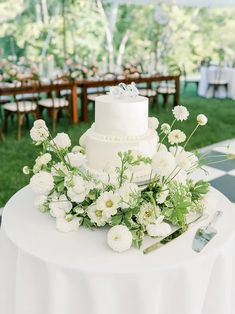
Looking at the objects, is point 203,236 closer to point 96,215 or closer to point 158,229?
point 158,229

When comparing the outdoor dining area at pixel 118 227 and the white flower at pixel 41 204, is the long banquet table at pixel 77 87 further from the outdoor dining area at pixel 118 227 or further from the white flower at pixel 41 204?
the white flower at pixel 41 204

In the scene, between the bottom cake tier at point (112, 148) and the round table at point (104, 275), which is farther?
the bottom cake tier at point (112, 148)

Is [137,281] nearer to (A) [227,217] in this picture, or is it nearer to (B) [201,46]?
(A) [227,217]

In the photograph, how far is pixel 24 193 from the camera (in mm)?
1694

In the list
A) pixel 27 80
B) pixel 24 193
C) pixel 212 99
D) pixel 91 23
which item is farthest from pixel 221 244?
pixel 91 23

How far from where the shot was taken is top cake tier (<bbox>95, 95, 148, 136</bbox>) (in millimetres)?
1390

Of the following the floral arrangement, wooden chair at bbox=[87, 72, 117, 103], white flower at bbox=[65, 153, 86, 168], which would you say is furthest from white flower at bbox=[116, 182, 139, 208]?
wooden chair at bbox=[87, 72, 117, 103]

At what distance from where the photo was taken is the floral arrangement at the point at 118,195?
1.23 meters

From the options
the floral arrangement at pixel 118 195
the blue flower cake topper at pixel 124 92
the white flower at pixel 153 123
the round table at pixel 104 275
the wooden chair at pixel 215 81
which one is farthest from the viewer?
the wooden chair at pixel 215 81

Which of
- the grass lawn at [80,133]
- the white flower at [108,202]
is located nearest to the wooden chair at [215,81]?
the grass lawn at [80,133]

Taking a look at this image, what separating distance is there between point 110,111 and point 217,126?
4.58m

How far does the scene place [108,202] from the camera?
1.23m

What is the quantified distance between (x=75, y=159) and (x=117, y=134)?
173mm

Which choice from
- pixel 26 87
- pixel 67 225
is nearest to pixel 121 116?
pixel 67 225
